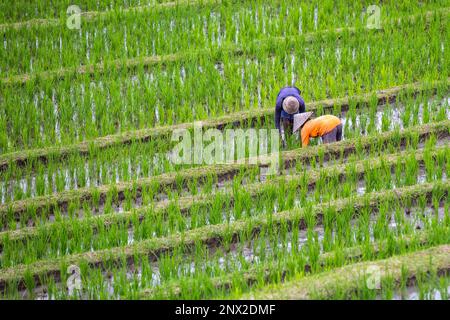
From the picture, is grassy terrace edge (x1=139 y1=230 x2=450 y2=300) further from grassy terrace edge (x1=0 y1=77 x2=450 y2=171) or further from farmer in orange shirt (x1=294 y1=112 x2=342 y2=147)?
grassy terrace edge (x1=0 y1=77 x2=450 y2=171)

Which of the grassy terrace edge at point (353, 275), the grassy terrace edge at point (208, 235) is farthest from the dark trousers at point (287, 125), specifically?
the grassy terrace edge at point (353, 275)

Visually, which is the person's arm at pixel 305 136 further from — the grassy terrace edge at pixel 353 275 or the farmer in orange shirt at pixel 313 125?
the grassy terrace edge at pixel 353 275

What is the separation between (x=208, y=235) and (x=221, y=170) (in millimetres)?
881

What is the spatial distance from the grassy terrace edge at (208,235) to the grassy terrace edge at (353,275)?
0.70 meters

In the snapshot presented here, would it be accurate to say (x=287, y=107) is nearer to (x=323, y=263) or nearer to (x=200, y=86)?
(x=200, y=86)

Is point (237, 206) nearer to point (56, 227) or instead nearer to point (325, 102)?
point (56, 227)

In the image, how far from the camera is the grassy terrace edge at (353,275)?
156 inches

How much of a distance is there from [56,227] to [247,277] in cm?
121

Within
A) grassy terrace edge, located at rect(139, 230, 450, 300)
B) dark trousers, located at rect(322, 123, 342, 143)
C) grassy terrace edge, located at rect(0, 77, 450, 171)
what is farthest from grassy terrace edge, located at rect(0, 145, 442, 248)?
grassy terrace edge, located at rect(0, 77, 450, 171)

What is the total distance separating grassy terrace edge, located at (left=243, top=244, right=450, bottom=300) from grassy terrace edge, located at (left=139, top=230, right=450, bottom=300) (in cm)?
12

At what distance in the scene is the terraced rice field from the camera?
431 cm

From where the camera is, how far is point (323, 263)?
14.1 feet

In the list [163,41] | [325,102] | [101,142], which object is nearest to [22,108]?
[101,142]

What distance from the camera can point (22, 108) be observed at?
6645 mm
